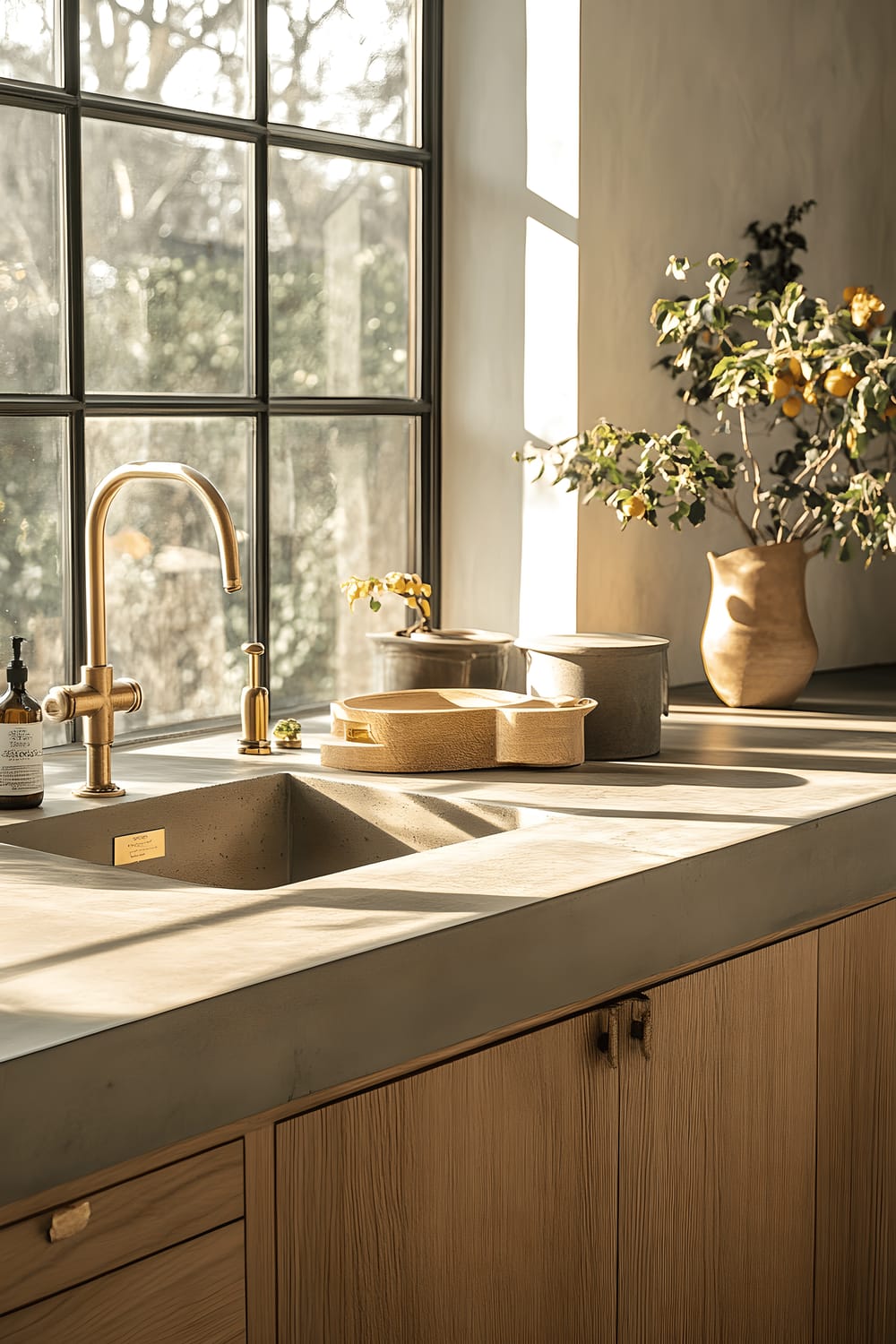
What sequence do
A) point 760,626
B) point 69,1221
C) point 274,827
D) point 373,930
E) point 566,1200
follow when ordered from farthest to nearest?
1. point 760,626
2. point 274,827
3. point 566,1200
4. point 373,930
5. point 69,1221

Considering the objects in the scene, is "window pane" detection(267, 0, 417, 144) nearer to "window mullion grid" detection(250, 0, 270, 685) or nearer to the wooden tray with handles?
"window mullion grid" detection(250, 0, 270, 685)

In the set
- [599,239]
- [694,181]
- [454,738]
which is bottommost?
[454,738]

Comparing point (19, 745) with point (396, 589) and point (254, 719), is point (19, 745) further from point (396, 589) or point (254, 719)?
point (396, 589)

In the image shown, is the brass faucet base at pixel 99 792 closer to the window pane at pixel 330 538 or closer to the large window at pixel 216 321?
the large window at pixel 216 321

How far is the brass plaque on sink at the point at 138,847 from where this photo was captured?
6.18ft

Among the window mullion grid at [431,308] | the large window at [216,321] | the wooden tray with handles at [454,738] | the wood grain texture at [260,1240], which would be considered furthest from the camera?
the window mullion grid at [431,308]

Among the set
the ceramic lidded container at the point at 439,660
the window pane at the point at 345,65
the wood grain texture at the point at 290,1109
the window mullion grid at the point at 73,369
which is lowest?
the wood grain texture at the point at 290,1109

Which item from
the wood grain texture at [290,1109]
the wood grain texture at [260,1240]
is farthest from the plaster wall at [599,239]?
the wood grain texture at [260,1240]

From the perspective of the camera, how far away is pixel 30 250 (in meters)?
2.18

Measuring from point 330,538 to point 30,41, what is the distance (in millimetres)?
851

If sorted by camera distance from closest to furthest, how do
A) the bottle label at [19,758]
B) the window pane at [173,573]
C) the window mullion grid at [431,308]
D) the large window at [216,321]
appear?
the bottle label at [19,758]
the large window at [216,321]
the window pane at [173,573]
the window mullion grid at [431,308]

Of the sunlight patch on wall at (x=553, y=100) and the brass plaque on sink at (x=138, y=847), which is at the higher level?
the sunlight patch on wall at (x=553, y=100)

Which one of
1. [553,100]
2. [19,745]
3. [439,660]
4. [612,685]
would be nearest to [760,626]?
[612,685]

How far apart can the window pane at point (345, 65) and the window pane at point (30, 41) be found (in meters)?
0.39
